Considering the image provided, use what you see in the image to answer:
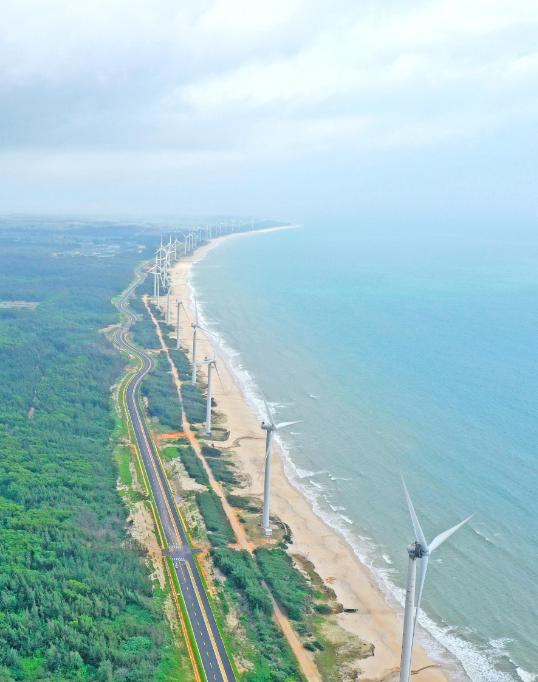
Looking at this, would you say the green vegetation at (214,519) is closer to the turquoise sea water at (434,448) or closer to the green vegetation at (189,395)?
the turquoise sea water at (434,448)

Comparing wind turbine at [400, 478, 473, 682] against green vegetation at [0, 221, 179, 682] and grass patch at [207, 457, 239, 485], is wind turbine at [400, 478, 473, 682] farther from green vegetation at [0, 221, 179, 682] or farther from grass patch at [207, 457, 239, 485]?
grass patch at [207, 457, 239, 485]

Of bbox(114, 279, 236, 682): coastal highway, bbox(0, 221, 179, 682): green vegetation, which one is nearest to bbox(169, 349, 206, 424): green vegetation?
bbox(114, 279, 236, 682): coastal highway

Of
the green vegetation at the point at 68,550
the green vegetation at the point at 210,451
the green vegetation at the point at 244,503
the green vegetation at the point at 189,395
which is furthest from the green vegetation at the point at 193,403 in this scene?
the green vegetation at the point at 244,503

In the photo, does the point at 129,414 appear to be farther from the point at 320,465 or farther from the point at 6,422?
the point at 320,465

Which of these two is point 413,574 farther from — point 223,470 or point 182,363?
point 182,363

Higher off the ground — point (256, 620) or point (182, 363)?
point (182, 363)

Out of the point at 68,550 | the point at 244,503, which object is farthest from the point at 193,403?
the point at 68,550
